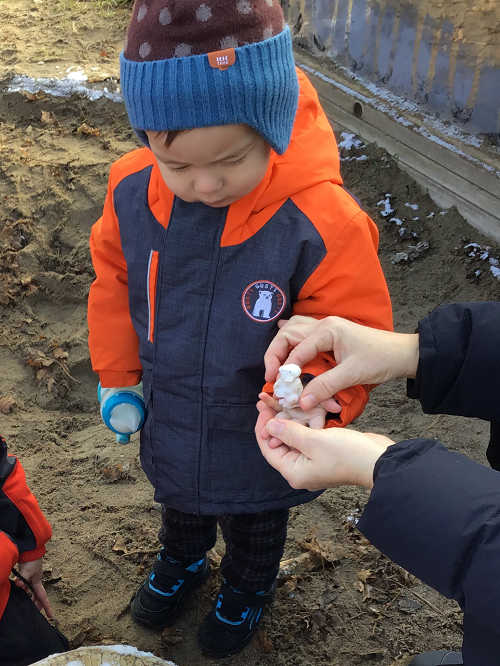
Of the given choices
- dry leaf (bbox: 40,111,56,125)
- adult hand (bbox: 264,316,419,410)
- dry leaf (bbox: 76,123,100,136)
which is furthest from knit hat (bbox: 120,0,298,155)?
dry leaf (bbox: 40,111,56,125)

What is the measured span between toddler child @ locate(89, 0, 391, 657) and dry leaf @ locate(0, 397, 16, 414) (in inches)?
59.3

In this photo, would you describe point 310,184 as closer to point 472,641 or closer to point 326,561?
point 472,641

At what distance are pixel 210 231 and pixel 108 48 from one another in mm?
5342

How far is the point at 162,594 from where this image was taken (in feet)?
8.44

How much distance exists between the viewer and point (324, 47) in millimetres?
4844

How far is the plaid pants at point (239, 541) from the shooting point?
7.47 ft

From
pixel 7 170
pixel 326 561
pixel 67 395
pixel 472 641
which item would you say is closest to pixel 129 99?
pixel 472 641

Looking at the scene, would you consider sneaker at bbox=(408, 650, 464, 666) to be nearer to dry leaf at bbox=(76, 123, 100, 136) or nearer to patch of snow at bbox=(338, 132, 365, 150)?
patch of snow at bbox=(338, 132, 365, 150)

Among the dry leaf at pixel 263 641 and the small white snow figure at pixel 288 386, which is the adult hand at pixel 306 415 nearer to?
the small white snow figure at pixel 288 386

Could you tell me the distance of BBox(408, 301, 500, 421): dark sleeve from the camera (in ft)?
5.93

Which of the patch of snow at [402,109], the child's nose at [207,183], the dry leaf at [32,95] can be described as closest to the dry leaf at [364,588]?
the child's nose at [207,183]

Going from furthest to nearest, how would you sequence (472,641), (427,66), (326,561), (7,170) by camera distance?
(7,170)
(427,66)
(326,561)
(472,641)

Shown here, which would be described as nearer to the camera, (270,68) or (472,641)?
(472,641)

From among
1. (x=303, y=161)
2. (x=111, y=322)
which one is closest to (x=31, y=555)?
(x=111, y=322)
